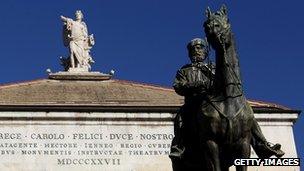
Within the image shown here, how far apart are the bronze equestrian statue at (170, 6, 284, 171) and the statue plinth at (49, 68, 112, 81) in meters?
26.5

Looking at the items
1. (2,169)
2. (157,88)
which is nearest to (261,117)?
(157,88)

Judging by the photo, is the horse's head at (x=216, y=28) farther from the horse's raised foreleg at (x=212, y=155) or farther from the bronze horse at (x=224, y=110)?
the horse's raised foreleg at (x=212, y=155)

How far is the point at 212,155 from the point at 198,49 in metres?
1.62

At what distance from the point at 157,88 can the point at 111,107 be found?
320cm

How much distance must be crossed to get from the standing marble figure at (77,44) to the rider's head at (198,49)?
26847 mm

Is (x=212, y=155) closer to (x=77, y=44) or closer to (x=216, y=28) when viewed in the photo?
(x=216, y=28)

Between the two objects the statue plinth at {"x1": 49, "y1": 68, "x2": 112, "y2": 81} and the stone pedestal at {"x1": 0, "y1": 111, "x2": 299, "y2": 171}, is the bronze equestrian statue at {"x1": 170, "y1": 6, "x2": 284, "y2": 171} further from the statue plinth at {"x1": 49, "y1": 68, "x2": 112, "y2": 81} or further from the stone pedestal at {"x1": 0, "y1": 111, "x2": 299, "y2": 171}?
the statue plinth at {"x1": 49, "y1": 68, "x2": 112, "y2": 81}

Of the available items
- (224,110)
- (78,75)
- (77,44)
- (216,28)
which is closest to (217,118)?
(224,110)

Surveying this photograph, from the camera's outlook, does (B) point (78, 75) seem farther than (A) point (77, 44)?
No

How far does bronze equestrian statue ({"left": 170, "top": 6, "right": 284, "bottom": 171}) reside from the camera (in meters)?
10.5

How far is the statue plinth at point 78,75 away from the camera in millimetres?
37562

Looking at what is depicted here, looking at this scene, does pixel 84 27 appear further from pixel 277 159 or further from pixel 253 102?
pixel 277 159

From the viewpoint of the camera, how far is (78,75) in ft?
124

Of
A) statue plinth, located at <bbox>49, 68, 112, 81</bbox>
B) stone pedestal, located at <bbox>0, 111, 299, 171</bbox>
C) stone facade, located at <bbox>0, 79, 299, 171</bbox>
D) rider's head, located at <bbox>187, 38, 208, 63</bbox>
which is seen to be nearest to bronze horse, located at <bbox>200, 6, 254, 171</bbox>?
rider's head, located at <bbox>187, 38, 208, 63</bbox>
